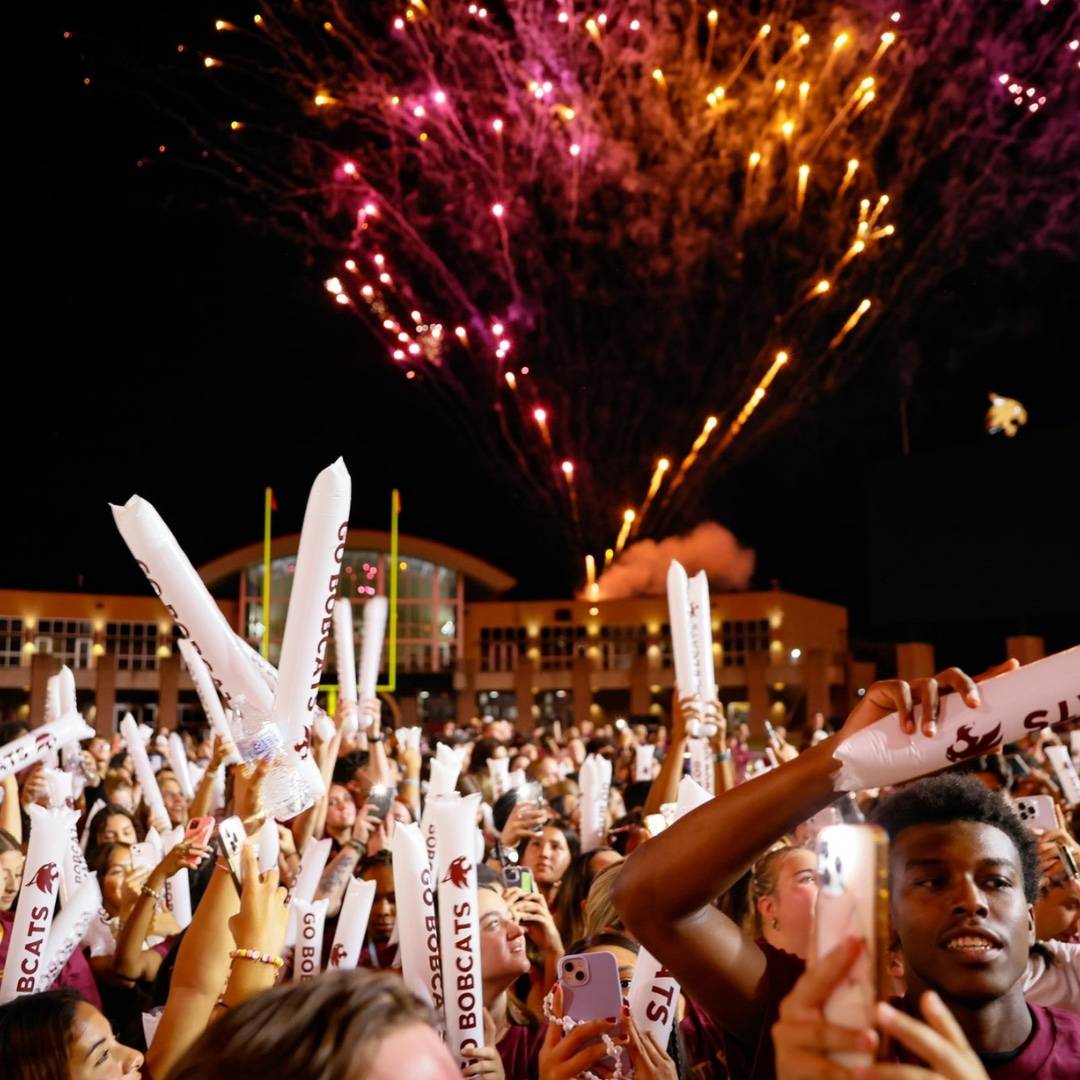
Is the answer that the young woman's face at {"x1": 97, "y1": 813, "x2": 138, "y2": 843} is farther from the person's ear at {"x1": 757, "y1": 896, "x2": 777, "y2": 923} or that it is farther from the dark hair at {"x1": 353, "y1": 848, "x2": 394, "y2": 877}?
the person's ear at {"x1": 757, "y1": 896, "x2": 777, "y2": 923}

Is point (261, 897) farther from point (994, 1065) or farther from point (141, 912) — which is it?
point (141, 912)

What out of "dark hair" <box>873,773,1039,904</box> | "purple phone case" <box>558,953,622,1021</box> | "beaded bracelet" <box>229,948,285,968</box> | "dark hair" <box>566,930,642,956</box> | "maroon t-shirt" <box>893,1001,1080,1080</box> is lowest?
"dark hair" <box>566,930,642,956</box>

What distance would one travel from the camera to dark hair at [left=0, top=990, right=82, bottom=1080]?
3.02 m

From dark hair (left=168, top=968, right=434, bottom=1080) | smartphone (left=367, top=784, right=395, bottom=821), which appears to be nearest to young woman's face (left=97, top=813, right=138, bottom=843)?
smartphone (left=367, top=784, right=395, bottom=821)

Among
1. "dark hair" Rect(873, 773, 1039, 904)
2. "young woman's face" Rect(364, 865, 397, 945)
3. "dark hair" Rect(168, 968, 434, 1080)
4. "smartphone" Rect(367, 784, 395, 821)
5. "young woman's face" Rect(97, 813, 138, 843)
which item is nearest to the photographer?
"dark hair" Rect(168, 968, 434, 1080)

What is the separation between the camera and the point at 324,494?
4062 millimetres

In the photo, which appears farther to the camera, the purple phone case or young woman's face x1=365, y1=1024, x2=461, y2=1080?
the purple phone case

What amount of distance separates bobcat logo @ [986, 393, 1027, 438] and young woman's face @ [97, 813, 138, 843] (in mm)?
29822

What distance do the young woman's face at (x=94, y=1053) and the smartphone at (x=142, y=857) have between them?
10.3 feet

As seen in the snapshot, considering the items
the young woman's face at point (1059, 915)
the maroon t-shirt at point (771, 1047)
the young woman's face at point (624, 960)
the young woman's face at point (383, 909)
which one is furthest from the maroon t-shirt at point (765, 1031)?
the young woman's face at point (383, 909)

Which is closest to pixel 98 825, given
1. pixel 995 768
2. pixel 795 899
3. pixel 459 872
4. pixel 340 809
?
pixel 340 809

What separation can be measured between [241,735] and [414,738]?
16.4ft

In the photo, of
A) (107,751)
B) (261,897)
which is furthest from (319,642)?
(107,751)

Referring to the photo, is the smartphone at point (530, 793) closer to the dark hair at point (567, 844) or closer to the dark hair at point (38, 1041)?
the dark hair at point (567, 844)
